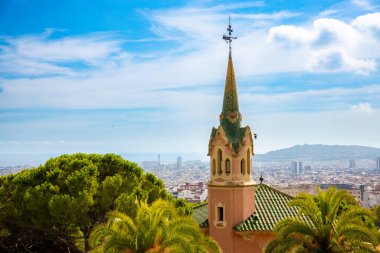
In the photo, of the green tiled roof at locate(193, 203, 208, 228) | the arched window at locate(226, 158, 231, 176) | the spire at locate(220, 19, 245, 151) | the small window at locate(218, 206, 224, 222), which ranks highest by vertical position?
the spire at locate(220, 19, 245, 151)

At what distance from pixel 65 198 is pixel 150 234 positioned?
10.2 meters

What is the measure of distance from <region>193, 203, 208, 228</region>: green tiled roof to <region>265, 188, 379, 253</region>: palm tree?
718 centimetres

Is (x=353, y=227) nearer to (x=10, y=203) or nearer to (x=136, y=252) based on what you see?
(x=136, y=252)

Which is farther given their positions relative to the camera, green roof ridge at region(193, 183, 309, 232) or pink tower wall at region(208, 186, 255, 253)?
pink tower wall at region(208, 186, 255, 253)

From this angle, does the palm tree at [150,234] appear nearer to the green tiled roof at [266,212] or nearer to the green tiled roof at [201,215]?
the green tiled roof at [266,212]

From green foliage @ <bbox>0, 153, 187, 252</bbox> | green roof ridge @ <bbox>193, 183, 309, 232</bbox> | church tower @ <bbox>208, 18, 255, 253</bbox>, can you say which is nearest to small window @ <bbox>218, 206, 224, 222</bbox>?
church tower @ <bbox>208, 18, 255, 253</bbox>

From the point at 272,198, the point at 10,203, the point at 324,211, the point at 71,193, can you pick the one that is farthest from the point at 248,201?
the point at 10,203

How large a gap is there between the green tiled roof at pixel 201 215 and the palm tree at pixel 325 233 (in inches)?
283

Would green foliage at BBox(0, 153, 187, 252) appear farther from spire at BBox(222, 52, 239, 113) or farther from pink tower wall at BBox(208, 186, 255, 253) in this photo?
spire at BBox(222, 52, 239, 113)

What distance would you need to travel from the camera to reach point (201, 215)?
25453mm

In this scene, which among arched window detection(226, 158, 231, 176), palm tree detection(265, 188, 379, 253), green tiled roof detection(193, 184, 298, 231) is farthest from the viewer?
arched window detection(226, 158, 231, 176)

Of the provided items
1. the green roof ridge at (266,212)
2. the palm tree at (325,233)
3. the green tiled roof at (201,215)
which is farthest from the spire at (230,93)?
the palm tree at (325,233)

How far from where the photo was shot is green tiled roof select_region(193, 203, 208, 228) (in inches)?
918

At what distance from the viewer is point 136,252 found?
49.7 feet
